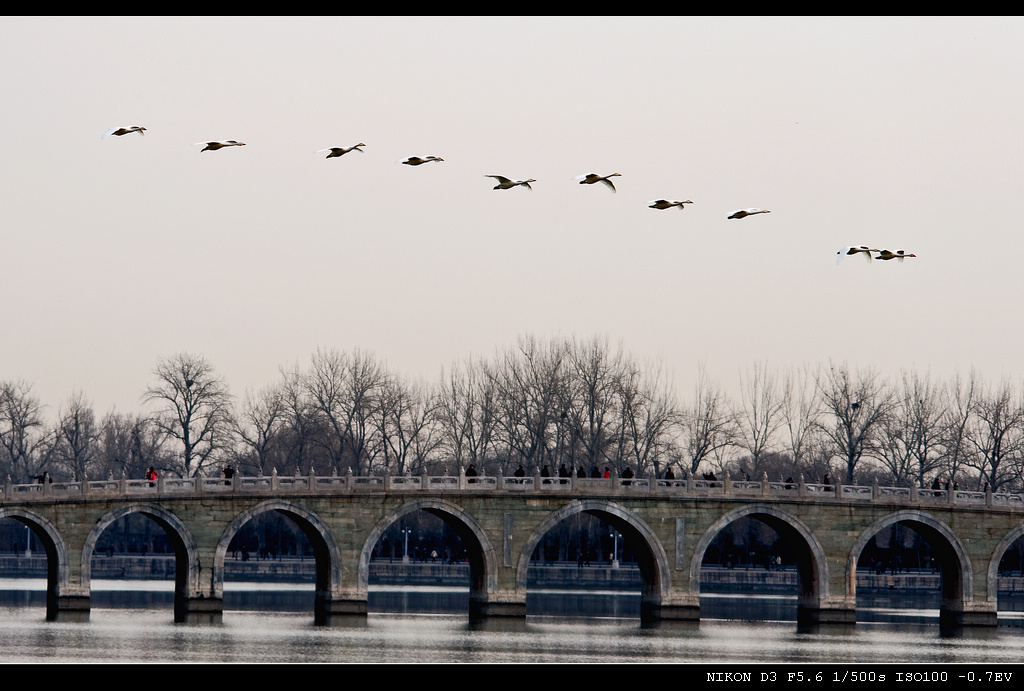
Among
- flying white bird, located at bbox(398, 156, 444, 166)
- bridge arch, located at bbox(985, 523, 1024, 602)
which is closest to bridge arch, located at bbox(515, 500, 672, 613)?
bridge arch, located at bbox(985, 523, 1024, 602)

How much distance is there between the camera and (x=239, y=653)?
42.3 metres

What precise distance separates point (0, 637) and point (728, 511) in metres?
25.9

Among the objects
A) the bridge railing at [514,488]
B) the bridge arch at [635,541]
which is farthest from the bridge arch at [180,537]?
the bridge arch at [635,541]

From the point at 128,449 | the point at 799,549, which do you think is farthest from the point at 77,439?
the point at 799,549

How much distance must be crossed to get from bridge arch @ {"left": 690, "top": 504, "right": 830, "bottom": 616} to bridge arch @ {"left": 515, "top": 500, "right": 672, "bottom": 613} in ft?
3.69

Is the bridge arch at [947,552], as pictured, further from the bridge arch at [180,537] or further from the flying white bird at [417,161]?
the flying white bird at [417,161]

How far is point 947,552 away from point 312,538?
76.5ft

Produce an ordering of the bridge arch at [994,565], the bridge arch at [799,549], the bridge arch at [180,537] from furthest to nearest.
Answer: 1. the bridge arch at [994,565]
2. the bridge arch at [799,549]
3. the bridge arch at [180,537]

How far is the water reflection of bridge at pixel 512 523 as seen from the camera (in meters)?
54.6

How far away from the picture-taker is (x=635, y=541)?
5850 cm

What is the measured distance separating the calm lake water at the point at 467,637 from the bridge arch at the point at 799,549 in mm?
1377

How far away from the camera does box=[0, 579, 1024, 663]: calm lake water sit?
42656 mm

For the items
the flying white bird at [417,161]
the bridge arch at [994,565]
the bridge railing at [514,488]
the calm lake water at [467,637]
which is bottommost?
the calm lake water at [467,637]
